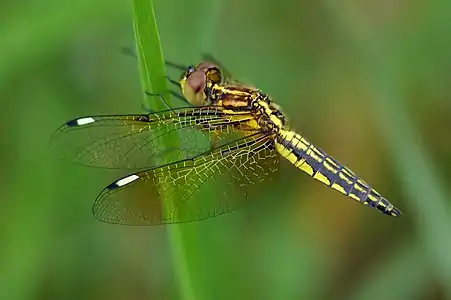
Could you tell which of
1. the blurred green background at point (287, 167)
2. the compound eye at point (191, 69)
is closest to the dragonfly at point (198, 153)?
the compound eye at point (191, 69)

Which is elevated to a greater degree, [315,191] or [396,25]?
[396,25]

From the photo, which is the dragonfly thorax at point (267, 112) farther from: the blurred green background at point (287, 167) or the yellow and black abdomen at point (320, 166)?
the blurred green background at point (287, 167)

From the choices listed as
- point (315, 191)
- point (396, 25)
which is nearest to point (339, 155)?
point (315, 191)

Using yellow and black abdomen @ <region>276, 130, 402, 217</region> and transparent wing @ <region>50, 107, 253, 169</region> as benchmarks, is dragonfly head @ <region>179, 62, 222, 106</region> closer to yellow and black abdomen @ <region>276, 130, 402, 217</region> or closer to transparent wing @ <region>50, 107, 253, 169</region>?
transparent wing @ <region>50, 107, 253, 169</region>

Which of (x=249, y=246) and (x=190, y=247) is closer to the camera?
(x=190, y=247)

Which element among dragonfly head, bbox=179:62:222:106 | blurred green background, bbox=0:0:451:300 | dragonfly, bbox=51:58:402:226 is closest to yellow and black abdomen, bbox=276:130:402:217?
dragonfly, bbox=51:58:402:226

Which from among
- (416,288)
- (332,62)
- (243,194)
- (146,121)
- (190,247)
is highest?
(332,62)

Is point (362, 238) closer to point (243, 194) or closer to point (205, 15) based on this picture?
point (243, 194)
